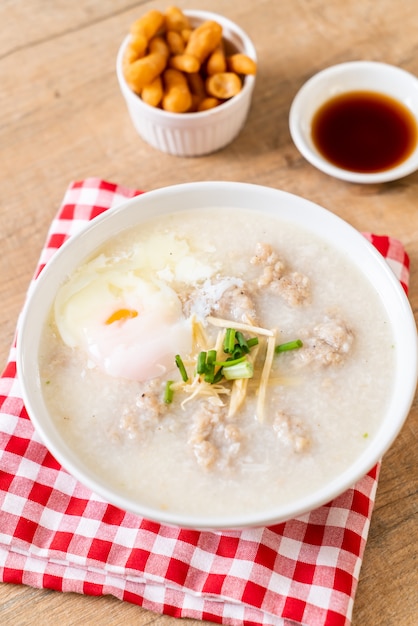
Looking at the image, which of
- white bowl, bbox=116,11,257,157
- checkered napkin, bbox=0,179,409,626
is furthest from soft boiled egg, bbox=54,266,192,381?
white bowl, bbox=116,11,257,157

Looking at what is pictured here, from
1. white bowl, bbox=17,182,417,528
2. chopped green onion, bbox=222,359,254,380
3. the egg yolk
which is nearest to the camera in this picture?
white bowl, bbox=17,182,417,528

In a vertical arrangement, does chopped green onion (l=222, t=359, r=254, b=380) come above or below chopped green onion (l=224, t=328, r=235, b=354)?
below

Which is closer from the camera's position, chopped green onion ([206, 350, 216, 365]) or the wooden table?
chopped green onion ([206, 350, 216, 365])

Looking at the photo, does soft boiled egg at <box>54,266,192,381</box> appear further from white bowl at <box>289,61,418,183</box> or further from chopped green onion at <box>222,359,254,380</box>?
white bowl at <box>289,61,418,183</box>

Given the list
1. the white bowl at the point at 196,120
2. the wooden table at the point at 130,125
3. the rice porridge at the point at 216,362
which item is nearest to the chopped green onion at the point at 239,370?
the rice porridge at the point at 216,362

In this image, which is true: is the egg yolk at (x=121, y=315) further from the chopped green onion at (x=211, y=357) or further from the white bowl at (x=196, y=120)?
the white bowl at (x=196, y=120)
